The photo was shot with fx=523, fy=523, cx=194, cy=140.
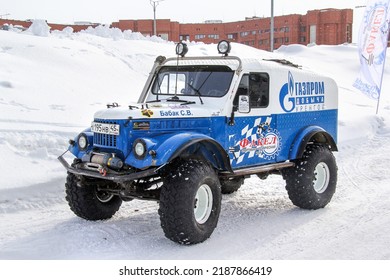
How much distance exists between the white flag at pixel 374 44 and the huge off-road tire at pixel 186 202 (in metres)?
11.2

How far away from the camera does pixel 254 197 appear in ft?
27.1

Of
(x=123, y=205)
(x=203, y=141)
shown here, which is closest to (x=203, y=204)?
(x=203, y=141)

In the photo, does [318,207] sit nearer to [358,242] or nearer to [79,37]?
[358,242]

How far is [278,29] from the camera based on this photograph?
43.7 m

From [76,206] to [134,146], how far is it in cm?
148

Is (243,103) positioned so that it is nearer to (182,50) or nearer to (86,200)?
(182,50)

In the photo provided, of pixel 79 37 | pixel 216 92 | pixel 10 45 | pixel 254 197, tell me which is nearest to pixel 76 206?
pixel 216 92

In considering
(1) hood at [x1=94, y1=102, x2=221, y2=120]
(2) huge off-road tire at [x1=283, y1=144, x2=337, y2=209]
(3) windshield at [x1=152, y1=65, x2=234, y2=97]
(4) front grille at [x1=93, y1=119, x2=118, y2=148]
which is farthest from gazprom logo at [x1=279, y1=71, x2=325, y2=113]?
(4) front grille at [x1=93, y1=119, x2=118, y2=148]

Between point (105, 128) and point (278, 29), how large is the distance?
39.6m

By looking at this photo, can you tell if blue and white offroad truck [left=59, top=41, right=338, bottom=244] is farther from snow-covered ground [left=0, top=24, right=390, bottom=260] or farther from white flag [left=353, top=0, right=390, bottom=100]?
white flag [left=353, top=0, right=390, bottom=100]

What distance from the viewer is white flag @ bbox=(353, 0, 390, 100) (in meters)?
15.6

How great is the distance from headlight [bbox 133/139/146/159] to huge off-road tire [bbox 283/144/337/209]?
2695mm

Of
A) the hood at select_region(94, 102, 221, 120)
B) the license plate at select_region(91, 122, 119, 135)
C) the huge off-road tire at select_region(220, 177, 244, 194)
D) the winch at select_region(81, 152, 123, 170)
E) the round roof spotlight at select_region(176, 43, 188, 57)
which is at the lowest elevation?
the huge off-road tire at select_region(220, 177, 244, 194)

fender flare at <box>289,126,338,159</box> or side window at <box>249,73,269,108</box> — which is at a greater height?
side window at <box>249,73,269,108</box>
